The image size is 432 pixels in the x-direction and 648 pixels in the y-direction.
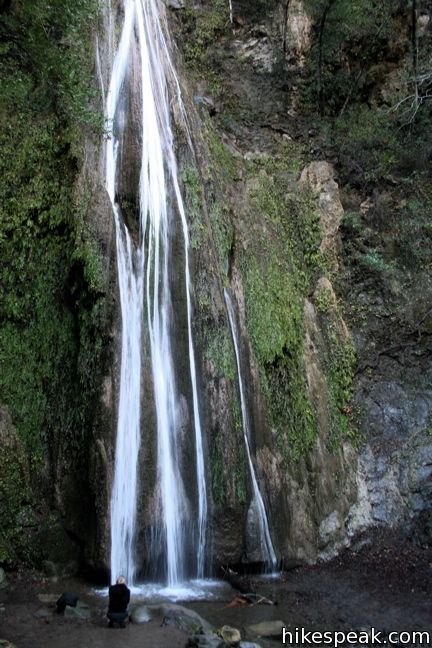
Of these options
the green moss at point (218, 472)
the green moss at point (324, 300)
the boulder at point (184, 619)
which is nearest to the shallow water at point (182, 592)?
the boulder at point (184, 619)

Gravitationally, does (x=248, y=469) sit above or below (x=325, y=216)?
below

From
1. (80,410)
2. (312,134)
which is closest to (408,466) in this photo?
(80,410)

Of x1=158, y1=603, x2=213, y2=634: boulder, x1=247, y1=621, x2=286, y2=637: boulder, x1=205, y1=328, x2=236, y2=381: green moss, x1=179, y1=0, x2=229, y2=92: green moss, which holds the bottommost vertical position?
x1=247, y1=621, x2=286, y2=637: boulder

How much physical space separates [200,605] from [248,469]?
2.41m

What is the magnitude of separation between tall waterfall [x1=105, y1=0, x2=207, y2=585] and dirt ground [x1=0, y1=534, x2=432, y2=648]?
1.05 metres

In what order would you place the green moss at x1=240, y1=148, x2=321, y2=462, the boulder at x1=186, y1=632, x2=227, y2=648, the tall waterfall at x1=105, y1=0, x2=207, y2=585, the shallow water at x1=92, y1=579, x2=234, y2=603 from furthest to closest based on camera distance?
the green moss at x1=240, y1=148, x2=321, y2=462 < the tall waterfall at x1=105, y1=0, x2=207, y2=585 < the shallow water at x1=92, y1=579, x2=234, y2=603 < the boulder at x1=186, y1=632, x2=227, y2=648

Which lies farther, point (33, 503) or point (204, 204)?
point (204, 204)

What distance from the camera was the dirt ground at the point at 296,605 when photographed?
6531 mm

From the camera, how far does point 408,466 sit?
36.0ft

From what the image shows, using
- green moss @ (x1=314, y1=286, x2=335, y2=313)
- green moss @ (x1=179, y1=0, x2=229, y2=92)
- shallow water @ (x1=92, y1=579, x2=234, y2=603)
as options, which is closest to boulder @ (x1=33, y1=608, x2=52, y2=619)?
shallow water @ (x1=92, y1=579, x2=234, y2=603)

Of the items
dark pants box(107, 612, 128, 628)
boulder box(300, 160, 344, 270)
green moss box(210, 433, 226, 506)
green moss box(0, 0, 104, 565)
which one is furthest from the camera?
boulder box(300, 160, 344, 270)

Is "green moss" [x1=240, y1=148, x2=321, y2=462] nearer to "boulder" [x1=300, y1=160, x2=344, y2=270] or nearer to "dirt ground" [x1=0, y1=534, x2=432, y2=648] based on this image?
"boulder" [x1=300, y1=160, x2=344, y2=270]

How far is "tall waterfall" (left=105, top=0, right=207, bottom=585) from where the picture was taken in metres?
8.69

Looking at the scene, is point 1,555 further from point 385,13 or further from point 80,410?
point 385,13
